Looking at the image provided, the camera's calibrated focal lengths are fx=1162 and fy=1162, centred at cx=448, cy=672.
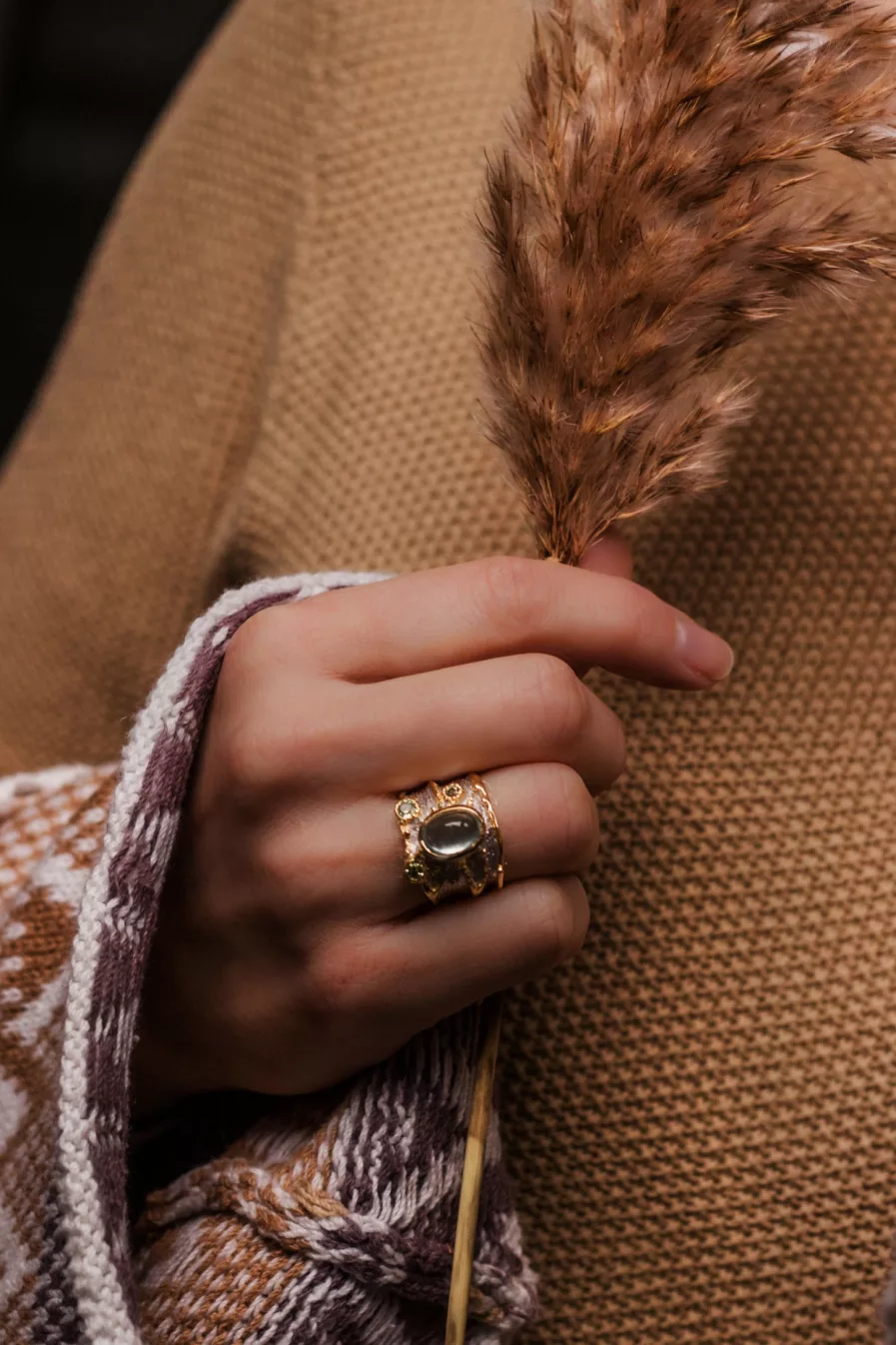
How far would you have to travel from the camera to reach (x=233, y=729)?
482 mm

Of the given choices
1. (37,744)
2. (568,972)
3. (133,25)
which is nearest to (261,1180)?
(568,972)

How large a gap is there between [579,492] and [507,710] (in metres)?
0.10

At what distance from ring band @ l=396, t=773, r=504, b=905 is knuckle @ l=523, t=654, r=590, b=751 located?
0.11ft

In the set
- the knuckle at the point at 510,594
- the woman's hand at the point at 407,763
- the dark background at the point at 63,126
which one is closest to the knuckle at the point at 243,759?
the woman's hand at the point at 407,763

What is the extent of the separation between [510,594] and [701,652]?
89 mm

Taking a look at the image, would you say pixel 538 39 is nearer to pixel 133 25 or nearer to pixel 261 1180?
pixel 261 1180

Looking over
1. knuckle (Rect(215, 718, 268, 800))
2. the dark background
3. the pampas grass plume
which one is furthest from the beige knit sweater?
the dark background

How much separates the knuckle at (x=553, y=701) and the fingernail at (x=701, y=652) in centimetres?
5

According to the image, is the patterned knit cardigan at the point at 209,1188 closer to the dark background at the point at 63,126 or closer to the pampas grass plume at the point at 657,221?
the pampas grass plume at the point at 657,221

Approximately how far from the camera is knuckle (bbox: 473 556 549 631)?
0.46 meters

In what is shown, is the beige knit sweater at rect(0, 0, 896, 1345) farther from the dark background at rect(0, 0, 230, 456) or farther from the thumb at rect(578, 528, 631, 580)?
the dark background at rect(0, 0, 230, 456)

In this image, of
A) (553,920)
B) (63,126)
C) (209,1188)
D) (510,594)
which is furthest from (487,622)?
(63,126)

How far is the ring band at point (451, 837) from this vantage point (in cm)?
44

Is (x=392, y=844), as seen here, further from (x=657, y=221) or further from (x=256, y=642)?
(x=657, y=221)
